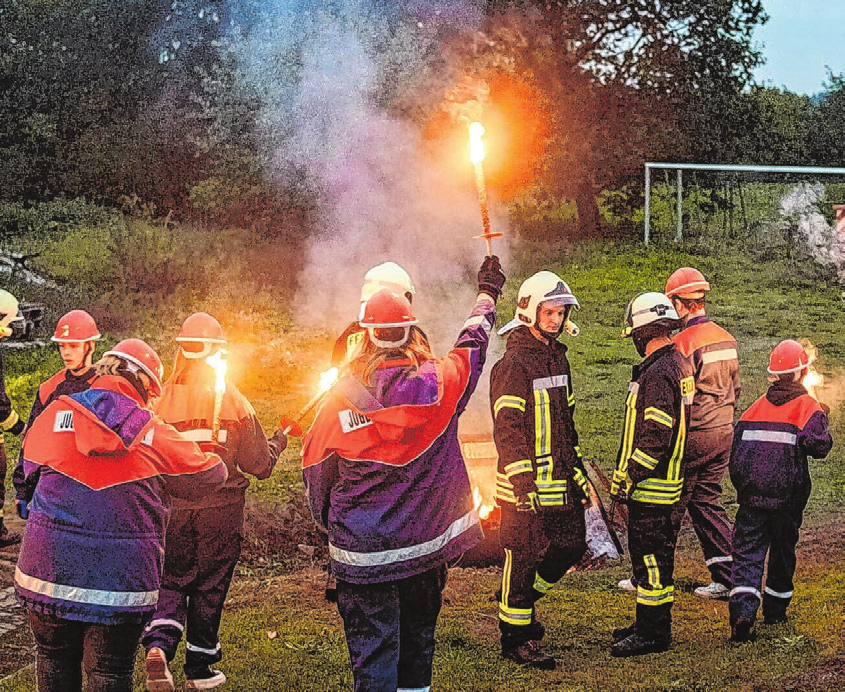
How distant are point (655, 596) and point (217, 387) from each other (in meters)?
2.76

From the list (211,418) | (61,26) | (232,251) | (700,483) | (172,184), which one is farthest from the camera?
(61,26)

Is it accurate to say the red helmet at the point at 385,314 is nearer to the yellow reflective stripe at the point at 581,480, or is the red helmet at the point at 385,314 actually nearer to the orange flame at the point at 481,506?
the yellow reflective stripe at the point at 581,480

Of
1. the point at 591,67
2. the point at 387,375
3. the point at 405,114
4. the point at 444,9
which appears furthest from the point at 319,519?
the point at 591,67

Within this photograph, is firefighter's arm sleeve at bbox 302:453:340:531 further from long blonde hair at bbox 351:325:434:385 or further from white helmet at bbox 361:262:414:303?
white helmet at bbox 361:262:414:303

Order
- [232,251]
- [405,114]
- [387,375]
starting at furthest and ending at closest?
1. [232,251]
2. [405,114]
3. [387,375]

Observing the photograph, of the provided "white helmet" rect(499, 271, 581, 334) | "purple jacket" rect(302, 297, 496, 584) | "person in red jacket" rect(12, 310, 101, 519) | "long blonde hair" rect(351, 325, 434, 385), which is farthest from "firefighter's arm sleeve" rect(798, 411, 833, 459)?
"person in red jacket" rect(12, 310, 101, 519)

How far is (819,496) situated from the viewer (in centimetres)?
1050

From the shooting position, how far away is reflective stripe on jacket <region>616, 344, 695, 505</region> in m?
6.07

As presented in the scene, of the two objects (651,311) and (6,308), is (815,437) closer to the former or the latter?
(651,311)

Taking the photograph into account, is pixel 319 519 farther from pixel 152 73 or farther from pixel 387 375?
pixel 152 73

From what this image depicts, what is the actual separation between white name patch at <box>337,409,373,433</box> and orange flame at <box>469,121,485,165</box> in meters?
1.64

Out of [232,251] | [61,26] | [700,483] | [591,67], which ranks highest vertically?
[61,26]

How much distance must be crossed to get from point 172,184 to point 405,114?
533 centimetres

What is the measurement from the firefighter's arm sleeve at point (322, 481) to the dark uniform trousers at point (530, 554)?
5.39 ft
